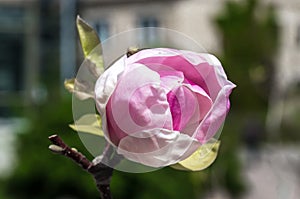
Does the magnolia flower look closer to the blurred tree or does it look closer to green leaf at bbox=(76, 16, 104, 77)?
green leaf at bbox=(76, 16, 104, 77)

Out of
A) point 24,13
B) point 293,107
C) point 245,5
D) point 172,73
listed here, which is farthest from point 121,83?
point 24,13

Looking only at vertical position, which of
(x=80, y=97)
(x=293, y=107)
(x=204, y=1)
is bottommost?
(x=293, y=107)

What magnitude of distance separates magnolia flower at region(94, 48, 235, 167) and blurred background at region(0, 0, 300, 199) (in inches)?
1.9

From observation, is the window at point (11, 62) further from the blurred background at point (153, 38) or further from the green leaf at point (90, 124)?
the green leaf at point (90, 124)

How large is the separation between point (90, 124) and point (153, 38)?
18cm

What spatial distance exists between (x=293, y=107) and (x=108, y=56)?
5.07m

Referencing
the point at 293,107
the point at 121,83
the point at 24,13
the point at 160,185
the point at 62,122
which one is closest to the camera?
the point at 121,83

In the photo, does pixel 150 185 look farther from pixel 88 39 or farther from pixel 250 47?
pixel 250 47

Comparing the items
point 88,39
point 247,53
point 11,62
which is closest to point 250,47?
point 247,53

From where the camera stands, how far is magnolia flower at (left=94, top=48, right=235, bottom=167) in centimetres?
30

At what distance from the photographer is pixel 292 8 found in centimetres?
746

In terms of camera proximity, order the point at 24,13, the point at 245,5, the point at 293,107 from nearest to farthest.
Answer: the point at 245,5 → the point at 293,107 → the point at 24,13

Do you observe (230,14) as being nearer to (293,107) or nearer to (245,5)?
(245,5)

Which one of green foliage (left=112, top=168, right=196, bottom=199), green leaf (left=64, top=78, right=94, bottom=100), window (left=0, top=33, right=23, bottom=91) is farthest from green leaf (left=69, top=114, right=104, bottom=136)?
window (left=0, top=33, right=23, bottom=91)
